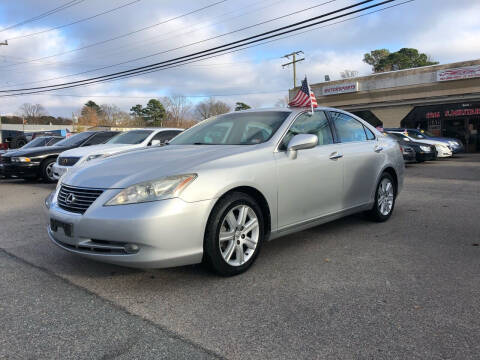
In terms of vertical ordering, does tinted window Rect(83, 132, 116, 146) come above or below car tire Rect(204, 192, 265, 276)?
above

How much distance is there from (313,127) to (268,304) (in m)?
2.28

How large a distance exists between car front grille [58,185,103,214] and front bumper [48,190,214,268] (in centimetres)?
8

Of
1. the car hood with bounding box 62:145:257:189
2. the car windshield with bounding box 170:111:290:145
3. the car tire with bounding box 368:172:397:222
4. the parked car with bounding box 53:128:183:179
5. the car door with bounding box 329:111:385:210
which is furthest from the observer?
the parked car with bounding box 53:128:183:179

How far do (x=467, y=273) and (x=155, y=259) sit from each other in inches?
108

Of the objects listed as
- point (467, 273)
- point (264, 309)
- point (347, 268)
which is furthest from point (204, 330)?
point (467, 273)

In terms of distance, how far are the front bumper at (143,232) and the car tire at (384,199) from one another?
3005mm

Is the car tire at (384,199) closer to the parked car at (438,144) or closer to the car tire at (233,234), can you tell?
the car tire at (233,234)

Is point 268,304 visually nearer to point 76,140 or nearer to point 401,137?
point 76,140

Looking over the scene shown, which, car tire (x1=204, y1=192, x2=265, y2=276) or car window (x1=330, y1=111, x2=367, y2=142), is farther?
car window (x1=330, y1=111, x2=367, y2=142)

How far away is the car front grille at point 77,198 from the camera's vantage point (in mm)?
3239

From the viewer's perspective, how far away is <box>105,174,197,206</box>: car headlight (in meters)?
3.06

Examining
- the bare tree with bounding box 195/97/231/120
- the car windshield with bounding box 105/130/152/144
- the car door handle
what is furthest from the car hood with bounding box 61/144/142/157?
the bare tree with bounding box 195/97/231/120

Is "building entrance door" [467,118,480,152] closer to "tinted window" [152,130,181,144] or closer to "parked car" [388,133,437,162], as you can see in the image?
"parked car" [388,133,437,162]

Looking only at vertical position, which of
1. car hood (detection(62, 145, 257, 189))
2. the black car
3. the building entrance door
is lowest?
the building entrance door
